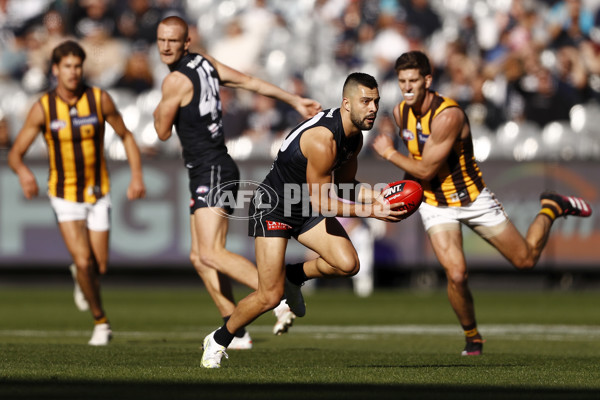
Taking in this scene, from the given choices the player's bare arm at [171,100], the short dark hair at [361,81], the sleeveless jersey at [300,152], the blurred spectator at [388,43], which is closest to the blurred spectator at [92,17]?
the blurred spectator at [388,43]

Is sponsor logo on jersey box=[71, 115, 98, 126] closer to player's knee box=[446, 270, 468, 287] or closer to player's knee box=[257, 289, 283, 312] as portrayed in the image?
player's knee box=[257, 289, 283, 312]

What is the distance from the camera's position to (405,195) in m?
7.91

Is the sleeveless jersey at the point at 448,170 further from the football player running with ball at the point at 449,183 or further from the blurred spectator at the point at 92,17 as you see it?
the blurred spectator at the point at 92,17

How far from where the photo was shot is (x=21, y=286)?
63.2 ft

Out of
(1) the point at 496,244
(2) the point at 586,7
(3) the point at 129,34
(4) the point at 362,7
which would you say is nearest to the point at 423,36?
(4) the point at 362,7

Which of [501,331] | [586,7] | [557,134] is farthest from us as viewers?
[586,7]

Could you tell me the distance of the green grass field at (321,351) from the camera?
682cm

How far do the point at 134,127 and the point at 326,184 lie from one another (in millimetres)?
11354

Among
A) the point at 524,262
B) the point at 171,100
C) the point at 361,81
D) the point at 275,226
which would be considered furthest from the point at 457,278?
the point at 171,100

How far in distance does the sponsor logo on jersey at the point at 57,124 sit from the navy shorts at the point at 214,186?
1580 millimetres

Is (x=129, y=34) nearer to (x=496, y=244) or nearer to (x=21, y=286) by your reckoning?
(x=21, y=286)

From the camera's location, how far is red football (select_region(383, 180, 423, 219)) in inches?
310

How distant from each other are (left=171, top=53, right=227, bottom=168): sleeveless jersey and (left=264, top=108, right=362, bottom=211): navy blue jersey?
1759 millimetres

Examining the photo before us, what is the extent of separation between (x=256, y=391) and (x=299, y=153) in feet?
6.68
